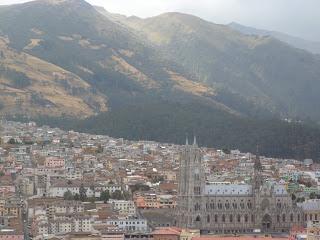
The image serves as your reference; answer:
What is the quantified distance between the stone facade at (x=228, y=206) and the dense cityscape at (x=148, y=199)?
93 mm

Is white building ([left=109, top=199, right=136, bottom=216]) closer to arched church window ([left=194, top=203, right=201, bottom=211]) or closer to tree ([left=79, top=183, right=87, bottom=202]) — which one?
tree ([left=79, top=183, right=87, bottom=202])

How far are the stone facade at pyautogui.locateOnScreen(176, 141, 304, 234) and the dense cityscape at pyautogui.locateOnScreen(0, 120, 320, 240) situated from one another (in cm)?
9

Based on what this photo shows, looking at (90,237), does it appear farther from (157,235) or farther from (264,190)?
(264,190)

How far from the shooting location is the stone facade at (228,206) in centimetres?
9469

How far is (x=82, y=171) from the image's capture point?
4990 inches

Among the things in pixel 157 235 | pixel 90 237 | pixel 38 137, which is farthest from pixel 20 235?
pixel 38 137

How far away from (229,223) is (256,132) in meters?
94.7

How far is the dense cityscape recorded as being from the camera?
285ft

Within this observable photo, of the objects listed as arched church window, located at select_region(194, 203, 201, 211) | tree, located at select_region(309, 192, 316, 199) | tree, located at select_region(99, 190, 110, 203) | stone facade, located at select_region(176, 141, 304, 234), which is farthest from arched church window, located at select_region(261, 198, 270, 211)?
tree, located at select_region(309, 192, 316, 199)

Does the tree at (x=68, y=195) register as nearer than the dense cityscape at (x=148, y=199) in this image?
No

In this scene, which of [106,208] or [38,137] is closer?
[106,208]

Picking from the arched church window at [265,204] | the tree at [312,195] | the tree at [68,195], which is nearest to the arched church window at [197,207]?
the arched church window at [265,204]

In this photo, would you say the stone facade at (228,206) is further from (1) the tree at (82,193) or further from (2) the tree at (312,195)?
(2) the tree at (312,195)

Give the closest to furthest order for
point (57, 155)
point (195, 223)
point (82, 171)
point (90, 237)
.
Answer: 1. point (90, 237)
2. point (195, 223)
3. point (82, 171)
4. point (57, 155)
